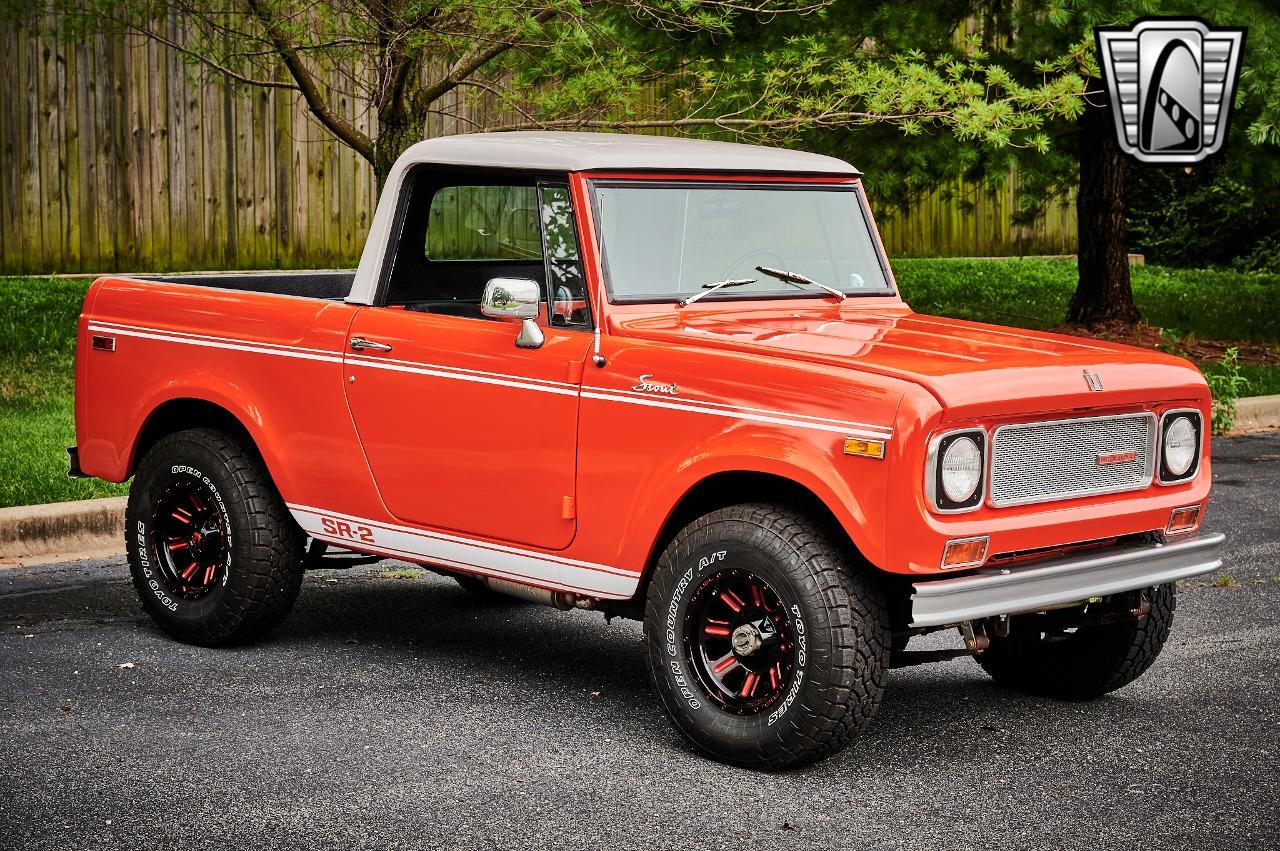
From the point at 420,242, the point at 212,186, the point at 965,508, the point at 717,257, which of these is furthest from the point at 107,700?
the point at 212,186

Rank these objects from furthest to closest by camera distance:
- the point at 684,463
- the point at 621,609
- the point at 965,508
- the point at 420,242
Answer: the point at 420,242, the point at 621,609, the point at 684,463, the point at 965,508

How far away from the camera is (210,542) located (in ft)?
22.2

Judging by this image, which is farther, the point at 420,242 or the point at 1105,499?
the point at 420,242

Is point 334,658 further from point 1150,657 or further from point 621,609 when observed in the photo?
point 1150,657

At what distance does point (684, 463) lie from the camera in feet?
17.5

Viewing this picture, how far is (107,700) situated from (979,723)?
10.1ft

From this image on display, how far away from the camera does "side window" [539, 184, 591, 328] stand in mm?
5863

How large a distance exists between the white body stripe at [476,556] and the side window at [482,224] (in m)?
1.19

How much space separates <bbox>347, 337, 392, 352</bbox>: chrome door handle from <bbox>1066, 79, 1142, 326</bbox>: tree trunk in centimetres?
1032

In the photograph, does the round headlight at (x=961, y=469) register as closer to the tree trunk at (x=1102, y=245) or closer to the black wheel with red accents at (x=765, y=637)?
the black wheel with red accents at (x=765, y=637)

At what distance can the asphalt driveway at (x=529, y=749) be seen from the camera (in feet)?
15.5

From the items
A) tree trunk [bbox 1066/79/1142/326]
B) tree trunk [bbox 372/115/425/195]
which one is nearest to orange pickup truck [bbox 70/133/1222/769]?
tree trunk [bbox 372/115/425/195]

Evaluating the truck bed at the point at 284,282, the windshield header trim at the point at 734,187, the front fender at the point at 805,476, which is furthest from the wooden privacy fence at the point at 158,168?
the front fender at the point at 805,476

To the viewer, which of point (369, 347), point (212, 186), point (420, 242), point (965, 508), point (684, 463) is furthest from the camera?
point (212, 186)
